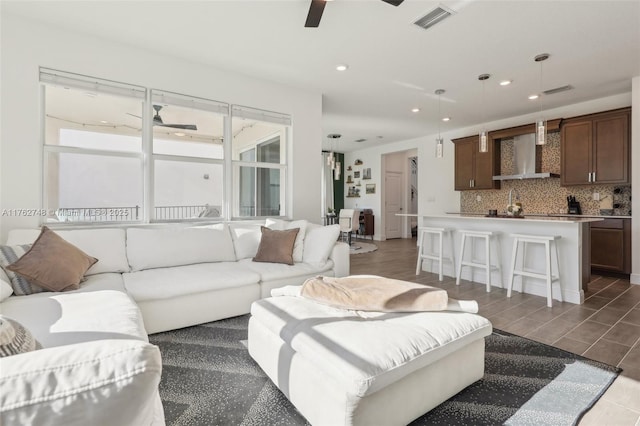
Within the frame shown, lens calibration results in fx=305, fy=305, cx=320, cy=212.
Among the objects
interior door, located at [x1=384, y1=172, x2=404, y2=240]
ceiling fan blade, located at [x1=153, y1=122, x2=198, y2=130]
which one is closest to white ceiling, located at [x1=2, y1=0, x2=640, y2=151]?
ceiling fan blade, located at [x1=153, y1=122, x2=198, y2=130]

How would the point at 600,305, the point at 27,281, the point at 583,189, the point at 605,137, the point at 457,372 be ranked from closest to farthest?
the point at 457,372, the point at 27,281, the point at 600,305, the point at 605,137, the point at 583,189

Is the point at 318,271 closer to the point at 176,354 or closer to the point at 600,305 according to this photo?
the point at 176,354

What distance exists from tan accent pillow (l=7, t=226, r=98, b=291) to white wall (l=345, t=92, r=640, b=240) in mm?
6371

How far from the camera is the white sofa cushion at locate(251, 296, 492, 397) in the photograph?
1271 mm

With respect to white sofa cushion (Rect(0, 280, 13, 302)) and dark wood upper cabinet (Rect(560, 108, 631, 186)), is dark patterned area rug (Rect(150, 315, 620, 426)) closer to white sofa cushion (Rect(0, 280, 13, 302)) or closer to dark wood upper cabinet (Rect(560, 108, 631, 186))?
white sofa cushion (Rect(0, 280, 13, 302))

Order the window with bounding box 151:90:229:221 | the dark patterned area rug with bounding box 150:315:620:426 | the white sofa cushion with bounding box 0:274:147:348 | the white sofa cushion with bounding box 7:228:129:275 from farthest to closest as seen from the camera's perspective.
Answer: the window with bounding box 151:90:229:221, the white sofa cushion with bounding box 7:228:129:275, the dark patterned area rug with bounding box 150:315:620:426, the white sofa cushion with bounding box 0:274:147:348

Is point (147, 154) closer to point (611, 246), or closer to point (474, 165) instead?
point (474, 165)

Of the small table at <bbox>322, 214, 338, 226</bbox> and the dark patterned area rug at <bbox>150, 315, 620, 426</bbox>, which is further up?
the small table at <bbox>322, 214, 338, 226</bbox>

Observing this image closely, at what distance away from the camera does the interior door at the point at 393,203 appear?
905 cm

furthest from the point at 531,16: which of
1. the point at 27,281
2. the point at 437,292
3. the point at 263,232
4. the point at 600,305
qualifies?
the point at 27,281

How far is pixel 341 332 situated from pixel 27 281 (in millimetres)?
2273

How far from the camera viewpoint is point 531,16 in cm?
272

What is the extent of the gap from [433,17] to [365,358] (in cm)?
290

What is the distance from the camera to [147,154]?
3416 millimetres
